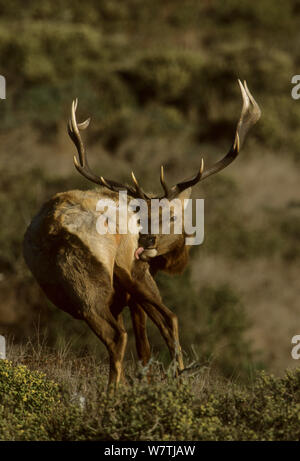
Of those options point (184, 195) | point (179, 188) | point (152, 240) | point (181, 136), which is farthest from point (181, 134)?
point (152, 240)

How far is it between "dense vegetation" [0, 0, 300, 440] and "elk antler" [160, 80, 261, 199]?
20.6 feet

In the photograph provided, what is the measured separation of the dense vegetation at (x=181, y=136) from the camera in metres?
17.2

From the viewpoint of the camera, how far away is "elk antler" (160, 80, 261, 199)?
6625 millimetres

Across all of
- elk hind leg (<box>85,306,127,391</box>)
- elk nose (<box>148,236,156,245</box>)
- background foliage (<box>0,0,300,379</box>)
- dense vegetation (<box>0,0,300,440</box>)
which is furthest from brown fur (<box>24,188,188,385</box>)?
background foliage (<box>0,0,300,379</box>)

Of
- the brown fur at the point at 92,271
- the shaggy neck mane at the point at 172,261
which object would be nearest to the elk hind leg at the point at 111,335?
the brown fur at the point at 92,271

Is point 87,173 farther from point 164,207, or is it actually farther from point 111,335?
point 111,335

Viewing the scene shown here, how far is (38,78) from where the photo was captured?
31500mm

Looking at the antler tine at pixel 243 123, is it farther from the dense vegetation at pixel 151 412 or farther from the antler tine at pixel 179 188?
the dense vegetation at pixel 151 412

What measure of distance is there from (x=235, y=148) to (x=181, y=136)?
21.9m

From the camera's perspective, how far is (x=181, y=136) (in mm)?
28594

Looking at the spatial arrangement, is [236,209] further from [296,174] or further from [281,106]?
[281,106]

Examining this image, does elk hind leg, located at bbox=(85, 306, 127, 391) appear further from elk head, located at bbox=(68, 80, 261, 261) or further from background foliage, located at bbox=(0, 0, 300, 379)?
background foliage, located at bbox=(0, 0, 300, 379)

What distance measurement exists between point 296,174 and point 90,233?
20733mm

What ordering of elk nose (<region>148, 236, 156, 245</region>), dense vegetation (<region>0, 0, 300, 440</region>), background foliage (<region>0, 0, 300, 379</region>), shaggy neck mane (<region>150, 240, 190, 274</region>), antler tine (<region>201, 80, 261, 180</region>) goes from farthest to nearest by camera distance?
background foliage (<region>0, 0, 300, 379</region>) < dense vegetation (<region>0, 0, 300, 440</region>) < shaggy neck mane (<region>150, 240, 190, 274</region>) < antler tine (<region>201, 80, 261, 180</region>) < elk nose (<region>148, 236, 156, 245</region>)
